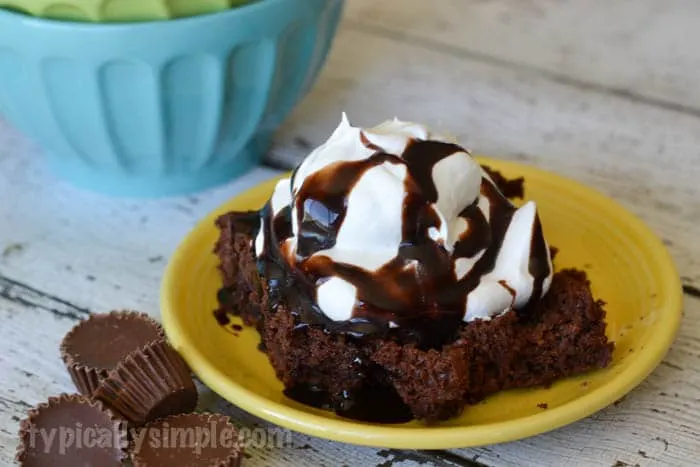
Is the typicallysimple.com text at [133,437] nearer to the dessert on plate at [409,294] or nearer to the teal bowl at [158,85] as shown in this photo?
the dessert on plate at [409,294]

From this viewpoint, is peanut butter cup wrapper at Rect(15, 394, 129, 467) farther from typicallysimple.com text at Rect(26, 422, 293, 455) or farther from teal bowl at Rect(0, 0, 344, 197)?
teal bowl at Rect(0, 0, 344, 197)

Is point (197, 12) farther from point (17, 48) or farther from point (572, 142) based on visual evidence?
point (572, 142)

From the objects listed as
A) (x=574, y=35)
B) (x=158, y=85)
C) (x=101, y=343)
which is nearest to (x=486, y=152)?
(x=574, y=35)

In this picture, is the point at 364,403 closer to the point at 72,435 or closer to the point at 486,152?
the point at 72,435

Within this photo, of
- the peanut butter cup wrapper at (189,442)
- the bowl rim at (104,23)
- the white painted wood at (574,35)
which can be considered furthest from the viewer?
the white painted wood at (574,35)

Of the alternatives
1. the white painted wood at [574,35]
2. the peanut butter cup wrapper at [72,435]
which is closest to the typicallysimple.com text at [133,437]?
the peanut butter cup wrapper at [72,435]

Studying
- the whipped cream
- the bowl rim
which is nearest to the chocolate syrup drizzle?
the whipped cream
